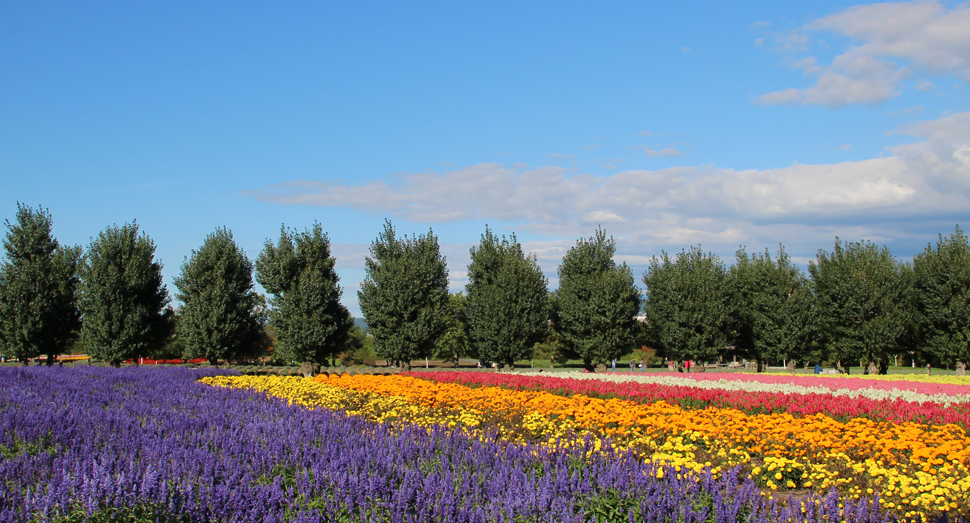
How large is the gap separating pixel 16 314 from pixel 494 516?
34081 millimetres

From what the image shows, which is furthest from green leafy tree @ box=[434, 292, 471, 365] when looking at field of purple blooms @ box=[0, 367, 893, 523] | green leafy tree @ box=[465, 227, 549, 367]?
field of purple blooms @ box=[0, 367, 893, 523]

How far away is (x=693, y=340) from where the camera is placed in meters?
32.1

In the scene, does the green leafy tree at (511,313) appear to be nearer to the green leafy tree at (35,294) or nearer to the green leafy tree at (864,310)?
the green leafy tree at (864,310)

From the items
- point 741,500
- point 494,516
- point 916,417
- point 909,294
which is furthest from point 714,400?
point 909,294

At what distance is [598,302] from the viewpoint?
32.3m

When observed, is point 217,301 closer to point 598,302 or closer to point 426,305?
point 426,305

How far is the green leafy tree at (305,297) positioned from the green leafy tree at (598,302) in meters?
12.2

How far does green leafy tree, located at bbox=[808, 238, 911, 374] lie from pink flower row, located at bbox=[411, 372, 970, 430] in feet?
62.0

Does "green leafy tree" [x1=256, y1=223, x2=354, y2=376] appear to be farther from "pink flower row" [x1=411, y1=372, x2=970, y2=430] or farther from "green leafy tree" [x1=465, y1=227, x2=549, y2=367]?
"pink flower row" [x1=411, y1=372, x2=970, y2=430]

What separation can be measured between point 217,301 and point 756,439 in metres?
28.8

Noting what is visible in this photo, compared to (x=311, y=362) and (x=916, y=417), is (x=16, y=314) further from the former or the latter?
(x=916, y=417)

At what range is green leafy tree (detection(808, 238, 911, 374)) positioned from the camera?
99.0 feet

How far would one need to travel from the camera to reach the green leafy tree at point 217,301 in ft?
105

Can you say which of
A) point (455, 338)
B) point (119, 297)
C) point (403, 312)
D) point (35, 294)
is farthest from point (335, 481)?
point (455, 338)
